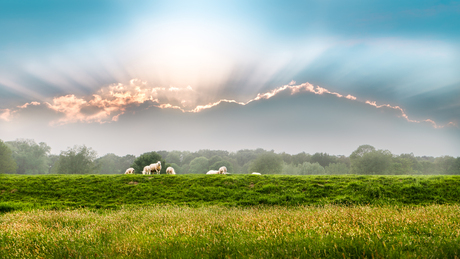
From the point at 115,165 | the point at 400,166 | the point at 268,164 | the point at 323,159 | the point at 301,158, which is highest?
the point at 301,158

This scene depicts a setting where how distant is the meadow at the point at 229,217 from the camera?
3.95 m

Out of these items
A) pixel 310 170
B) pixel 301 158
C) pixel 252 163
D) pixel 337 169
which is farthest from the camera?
pixel 301 158

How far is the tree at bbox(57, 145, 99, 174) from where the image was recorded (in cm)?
6756

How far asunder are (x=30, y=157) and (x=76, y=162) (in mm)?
46132

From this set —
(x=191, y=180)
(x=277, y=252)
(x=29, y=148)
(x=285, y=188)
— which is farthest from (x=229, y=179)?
(x=29, y=148)

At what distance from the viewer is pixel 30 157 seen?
94875 millimetres

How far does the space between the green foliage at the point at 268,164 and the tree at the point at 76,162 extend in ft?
165

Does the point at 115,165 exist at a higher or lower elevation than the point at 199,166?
higher

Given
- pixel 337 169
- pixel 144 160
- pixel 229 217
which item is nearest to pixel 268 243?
pixel 229 217

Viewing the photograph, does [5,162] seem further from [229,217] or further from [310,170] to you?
[310,170]

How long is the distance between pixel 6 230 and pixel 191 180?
47.4ft

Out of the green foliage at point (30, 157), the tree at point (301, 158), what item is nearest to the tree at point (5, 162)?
the green foliage at point (30, 157)

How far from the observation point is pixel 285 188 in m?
17.3

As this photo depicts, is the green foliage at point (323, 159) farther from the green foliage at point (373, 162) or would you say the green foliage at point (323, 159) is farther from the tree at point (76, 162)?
the tree at point (76, 162)
